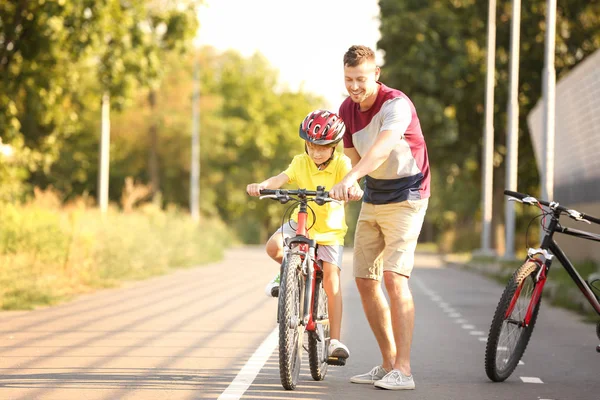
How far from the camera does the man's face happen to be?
8062mm

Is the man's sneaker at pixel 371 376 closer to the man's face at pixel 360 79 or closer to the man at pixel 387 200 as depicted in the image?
the man at pixel 387 200

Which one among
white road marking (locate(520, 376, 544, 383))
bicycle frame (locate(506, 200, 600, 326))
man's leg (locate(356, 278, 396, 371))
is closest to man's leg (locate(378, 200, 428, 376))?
man's leg (locate(356, 278, 396, 371))

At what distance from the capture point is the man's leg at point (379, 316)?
8.53 meters

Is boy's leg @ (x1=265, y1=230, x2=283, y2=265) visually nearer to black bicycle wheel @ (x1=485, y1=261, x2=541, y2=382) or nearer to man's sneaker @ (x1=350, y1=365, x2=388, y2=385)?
man's sneaker @ (x1=350, y1=365, x2=388, y2=385)

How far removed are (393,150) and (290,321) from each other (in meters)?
1.36

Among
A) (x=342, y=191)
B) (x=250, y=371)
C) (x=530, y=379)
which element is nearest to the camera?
(x=342, y=191)

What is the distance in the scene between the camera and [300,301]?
808 cm

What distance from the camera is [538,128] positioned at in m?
34.8

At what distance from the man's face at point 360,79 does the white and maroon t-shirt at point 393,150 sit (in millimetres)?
158

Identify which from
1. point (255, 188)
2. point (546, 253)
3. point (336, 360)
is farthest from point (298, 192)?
point (546, 253)

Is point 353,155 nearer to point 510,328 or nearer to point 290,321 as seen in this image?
point 290,321

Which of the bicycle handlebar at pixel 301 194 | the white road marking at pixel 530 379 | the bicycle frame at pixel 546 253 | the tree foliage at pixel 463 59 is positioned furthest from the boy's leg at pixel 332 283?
the tree foliage at pixel 463 59

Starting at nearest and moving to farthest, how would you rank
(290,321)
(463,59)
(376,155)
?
(290,321) → (376,155) → (463,59)

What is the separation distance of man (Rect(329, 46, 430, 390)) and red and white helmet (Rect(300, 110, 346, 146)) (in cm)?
20
